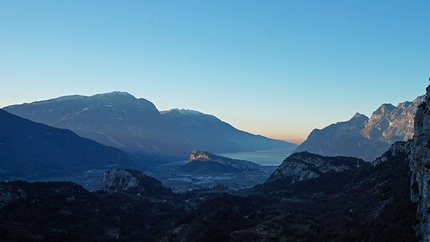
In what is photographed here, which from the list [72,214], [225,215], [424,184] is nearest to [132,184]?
[72,214]

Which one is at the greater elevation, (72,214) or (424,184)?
(424,184)

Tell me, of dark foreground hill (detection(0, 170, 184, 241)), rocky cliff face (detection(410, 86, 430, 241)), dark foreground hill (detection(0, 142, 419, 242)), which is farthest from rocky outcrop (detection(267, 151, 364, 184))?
rocky cliff face (detection(410, 86, 430, 241))

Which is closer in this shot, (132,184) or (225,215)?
(225,215)

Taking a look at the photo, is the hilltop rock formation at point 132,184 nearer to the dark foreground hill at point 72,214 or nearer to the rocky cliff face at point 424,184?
the dark foreground hill at point 72,214

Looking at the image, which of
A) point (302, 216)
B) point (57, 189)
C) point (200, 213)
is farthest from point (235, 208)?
point (57, 189)

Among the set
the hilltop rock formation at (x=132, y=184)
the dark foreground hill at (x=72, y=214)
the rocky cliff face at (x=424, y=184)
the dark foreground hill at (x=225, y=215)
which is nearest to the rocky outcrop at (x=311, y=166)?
the dark foreground hill at (x=225, y=215)

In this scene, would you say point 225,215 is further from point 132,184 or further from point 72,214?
point 132,184

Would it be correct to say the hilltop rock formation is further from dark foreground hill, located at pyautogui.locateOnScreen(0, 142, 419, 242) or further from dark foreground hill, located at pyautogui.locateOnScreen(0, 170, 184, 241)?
dark foreground hill, located at pyautogui.locateOnScreen(0, 170, 184, 241)

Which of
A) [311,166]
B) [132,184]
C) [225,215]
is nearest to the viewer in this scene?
[225,215]

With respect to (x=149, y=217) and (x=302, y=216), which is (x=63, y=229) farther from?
(x=302, y=216)
